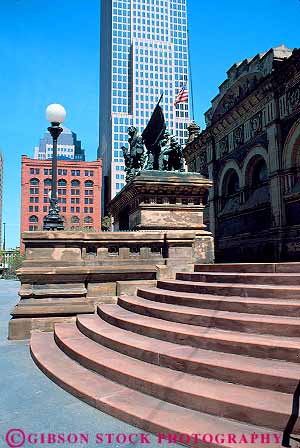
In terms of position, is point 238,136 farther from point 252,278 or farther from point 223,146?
point 252,278

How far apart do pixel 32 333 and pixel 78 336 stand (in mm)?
1540

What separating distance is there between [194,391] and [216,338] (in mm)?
930

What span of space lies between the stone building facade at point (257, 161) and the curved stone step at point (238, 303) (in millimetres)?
11148

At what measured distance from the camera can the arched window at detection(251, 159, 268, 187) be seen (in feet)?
71.8

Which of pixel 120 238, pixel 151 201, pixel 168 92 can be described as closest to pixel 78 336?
pixel 120 238

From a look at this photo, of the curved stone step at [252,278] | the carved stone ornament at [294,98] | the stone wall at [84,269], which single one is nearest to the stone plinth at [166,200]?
the stone wall at [84,269]

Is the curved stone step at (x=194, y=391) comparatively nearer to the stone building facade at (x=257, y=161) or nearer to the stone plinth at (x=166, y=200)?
the stone plinth at (x=166, y=200)

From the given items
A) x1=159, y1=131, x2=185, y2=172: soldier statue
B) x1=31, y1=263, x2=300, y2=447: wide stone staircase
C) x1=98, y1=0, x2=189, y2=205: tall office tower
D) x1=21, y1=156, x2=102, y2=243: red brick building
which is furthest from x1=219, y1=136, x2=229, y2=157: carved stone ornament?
x1=98, y1=0, x2=189, y2=205: tall office tower

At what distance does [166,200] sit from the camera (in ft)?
35.7

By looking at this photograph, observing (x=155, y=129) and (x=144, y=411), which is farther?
(x=155, y=129)

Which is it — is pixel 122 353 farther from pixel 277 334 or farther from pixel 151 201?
pixel 151 201

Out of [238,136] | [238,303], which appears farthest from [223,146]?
[238,303]

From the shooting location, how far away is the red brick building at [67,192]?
11425cm

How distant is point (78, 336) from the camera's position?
6.40m
